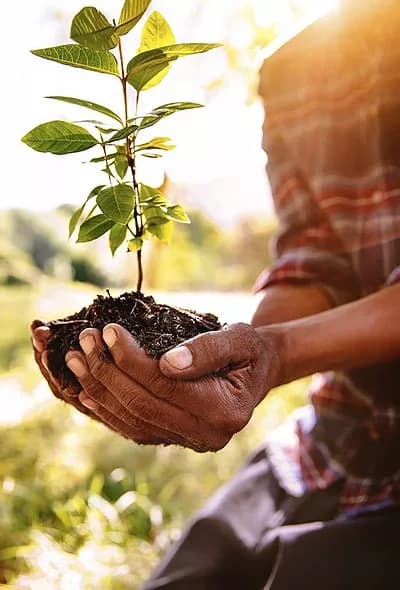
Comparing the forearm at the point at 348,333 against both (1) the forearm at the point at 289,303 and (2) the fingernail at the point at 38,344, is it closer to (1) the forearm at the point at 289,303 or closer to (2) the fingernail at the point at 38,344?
(1) the forearm at the point at 289,303

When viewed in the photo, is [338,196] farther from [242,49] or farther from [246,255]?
[246,255]

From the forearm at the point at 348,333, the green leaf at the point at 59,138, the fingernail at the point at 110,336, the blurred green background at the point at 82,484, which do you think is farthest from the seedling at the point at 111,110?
the blurred green background at the point at 82,484

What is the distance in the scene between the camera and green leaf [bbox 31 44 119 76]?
80 cm

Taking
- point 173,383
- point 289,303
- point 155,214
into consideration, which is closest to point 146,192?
point 155,214

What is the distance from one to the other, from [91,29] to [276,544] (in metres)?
0.88

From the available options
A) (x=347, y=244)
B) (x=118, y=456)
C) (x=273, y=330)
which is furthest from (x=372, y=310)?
(x=118, y=456)

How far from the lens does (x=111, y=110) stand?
0.86 m

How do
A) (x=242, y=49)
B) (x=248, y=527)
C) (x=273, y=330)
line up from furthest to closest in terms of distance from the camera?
(x=242, y=49) → (x=248, y=527) → (x=273, y=330)

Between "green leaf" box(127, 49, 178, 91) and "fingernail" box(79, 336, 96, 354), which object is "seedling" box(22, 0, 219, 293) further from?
"fingernail" box(79, 336, 96, 354)

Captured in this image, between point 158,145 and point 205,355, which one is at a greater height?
point 158,145


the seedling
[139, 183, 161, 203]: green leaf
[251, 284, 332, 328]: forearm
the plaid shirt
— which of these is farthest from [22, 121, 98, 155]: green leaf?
the plaid shirt

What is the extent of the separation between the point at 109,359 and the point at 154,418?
0.09m

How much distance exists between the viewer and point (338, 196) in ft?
4.73

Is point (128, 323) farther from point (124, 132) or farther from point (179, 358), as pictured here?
point (124, 132)
